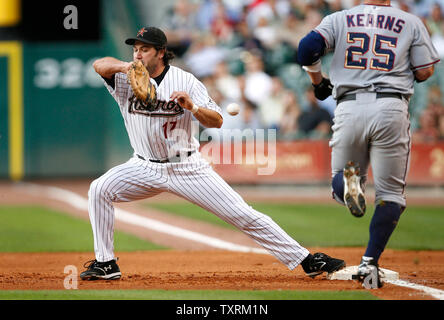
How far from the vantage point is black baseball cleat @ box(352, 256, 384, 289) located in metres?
4.41

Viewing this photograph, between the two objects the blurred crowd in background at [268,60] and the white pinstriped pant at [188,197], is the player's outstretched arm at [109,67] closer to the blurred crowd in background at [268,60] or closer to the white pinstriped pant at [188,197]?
the white pinstriped pant at [188,197]

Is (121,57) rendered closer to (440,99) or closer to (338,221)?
(440,99)

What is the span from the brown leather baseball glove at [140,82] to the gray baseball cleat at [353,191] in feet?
4.60

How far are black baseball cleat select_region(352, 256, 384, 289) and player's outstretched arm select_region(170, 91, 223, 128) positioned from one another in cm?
141

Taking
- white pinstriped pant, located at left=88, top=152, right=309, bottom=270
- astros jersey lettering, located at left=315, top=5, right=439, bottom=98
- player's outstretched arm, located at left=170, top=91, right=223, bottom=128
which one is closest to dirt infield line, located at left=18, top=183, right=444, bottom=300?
white pinstriped pant, located at left=88, top=152, right=309, bottom=270

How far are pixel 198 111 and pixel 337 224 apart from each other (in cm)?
493

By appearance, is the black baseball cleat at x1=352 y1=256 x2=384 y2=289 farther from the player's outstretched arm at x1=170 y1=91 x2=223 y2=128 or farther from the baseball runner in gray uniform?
the player's outstretched arm at x1=170 y1=91 x2=223 y2=128

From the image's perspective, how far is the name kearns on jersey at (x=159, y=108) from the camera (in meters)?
4.90

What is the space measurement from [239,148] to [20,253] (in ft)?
22.8

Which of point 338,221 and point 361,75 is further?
point 338,221

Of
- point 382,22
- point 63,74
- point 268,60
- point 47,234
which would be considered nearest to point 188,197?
point 382,22

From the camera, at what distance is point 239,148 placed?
13.4 metres
